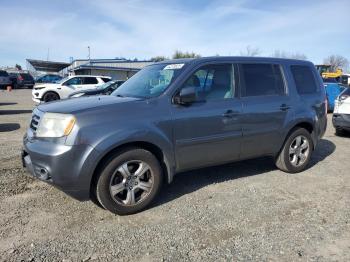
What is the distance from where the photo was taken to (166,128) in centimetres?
447

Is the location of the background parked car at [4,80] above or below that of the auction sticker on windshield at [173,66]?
below

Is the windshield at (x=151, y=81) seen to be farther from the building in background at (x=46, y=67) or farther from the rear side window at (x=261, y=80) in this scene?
the building in background at (x=46, y=67)

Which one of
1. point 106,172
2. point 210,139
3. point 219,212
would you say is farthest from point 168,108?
point 219,212

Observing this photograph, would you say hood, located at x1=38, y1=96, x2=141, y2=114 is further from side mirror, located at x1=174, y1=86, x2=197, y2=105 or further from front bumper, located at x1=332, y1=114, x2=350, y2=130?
front bumper, located at x1=332, y1=114, x2=350, y2=130

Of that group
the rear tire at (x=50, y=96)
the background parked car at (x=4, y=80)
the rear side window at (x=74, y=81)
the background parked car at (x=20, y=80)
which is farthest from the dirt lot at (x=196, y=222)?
the background parked car at (x=20, y=80)

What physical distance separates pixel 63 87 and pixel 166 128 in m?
16.2

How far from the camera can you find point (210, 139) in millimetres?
4875

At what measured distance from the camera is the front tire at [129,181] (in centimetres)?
414

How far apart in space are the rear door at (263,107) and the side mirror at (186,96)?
0.99m

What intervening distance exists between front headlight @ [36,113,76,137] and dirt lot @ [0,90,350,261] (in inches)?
38.7

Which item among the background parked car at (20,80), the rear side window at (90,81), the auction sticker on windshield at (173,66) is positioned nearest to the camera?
the auction sticker on windshield at (173,66)

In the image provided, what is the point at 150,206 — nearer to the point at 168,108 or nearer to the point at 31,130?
the point at 168,108

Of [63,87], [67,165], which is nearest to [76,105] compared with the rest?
[67,165]

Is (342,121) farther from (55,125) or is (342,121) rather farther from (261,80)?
(55,125)
